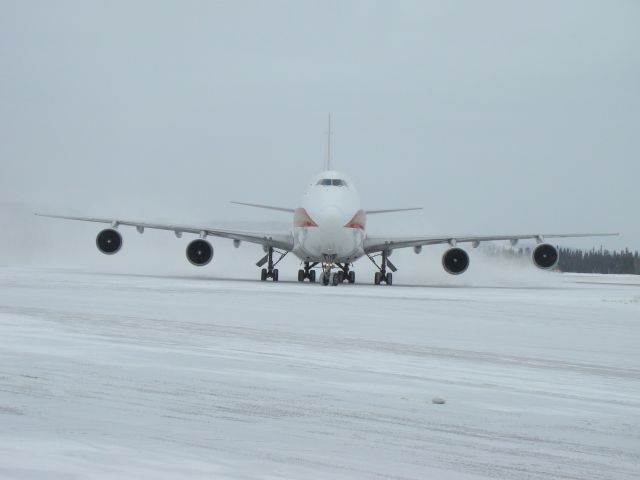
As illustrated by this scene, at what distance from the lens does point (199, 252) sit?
3759cm

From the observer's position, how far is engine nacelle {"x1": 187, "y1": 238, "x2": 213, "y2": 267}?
1478 inches

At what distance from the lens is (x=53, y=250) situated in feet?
196

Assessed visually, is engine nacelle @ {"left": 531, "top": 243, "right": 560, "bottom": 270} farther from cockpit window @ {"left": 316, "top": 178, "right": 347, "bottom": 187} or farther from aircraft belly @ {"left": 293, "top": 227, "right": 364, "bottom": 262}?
cockpit window @ {"left": 316, "top": 178, "right": 347, "bottom": 187}

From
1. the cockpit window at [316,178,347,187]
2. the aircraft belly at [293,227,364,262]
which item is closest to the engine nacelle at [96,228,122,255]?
the aircraft belly at [293,227,364,262]

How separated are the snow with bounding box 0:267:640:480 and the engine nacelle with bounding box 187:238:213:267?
72.5 ft

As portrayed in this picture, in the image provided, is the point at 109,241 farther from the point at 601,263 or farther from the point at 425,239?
the point at 601,263

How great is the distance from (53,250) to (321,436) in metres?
56.0

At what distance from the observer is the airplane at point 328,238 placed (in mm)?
34969

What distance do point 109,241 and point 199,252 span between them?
3.51 metres

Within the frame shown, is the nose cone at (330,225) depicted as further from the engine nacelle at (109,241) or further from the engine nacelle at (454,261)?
the engine nacelle at (109,241)

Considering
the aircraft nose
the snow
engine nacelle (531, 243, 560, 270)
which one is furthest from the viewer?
engine nacelle (531, 243, 560, 270)

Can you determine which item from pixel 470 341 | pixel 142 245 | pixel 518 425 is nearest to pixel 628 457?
pixel 518 425

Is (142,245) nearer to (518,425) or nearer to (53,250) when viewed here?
(53,250)

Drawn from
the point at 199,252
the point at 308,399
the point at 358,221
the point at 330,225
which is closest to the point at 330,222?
the point at 330,225
